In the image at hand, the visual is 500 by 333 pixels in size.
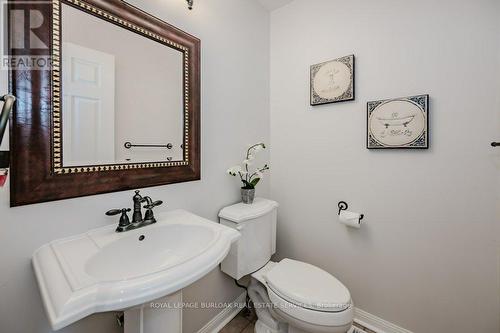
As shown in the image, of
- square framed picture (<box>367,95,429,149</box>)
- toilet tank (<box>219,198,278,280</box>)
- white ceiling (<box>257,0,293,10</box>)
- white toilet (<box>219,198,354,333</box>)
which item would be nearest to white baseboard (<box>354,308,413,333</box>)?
white toilet (<box>219,198,354,333</box>)

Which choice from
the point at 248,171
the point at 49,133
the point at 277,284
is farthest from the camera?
the point at 248,171

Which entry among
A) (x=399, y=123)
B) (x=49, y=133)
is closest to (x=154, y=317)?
(x=49, y=133)

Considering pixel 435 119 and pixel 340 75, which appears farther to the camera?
pixel 340 75

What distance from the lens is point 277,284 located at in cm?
119

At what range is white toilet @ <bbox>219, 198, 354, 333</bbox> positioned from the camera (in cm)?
104

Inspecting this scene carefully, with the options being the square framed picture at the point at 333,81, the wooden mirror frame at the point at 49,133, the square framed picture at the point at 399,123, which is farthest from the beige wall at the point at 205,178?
the square framed picture at the point at 399,123

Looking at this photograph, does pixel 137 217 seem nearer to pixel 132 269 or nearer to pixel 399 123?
pixel 132 269

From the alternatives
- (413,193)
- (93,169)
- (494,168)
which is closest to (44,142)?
(93,169)

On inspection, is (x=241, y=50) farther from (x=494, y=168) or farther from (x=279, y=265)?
(x=494, y=168)

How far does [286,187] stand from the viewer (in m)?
1.82

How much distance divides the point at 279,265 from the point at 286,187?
25.8 inches

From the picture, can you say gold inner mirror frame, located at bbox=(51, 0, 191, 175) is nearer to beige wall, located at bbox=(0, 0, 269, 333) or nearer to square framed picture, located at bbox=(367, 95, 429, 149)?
beige wall, located at bbox=(0, 0, 269, 333)

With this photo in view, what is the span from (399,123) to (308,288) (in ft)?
3.59

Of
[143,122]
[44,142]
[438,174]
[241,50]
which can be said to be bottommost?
[438,174]
